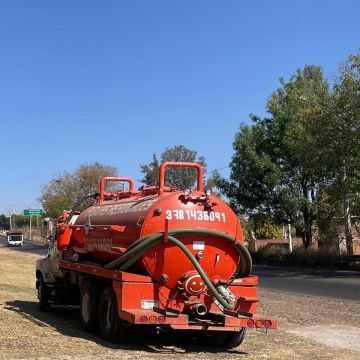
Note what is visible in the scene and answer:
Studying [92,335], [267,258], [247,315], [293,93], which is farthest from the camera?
[267,258]

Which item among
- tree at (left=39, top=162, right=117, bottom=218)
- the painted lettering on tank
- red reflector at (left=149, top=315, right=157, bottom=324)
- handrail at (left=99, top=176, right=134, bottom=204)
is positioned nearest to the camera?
red reflector at (left=149, top=315, right=157, bottom=324)

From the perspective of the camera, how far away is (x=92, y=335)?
10.1 meters

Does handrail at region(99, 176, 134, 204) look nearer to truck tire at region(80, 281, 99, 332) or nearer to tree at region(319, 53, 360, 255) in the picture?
truck tire at region(80, 281, 99, 332)

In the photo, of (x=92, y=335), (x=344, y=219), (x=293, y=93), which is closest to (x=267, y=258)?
(x=344, y=219)

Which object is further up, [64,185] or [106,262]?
[64,185]

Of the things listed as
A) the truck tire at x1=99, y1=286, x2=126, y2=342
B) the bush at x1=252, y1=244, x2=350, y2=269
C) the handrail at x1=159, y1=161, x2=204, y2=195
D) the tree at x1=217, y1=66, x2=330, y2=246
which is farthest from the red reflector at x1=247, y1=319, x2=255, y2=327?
the tree at x1=217, y1=66, x2=330, y2=246

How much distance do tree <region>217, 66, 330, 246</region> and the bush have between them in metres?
2.14

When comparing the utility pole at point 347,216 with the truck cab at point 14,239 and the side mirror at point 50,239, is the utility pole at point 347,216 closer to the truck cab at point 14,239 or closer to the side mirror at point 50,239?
the side mirror at point 50,239

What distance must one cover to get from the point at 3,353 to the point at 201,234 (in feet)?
10.9

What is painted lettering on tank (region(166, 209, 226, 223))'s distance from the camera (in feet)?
30.7

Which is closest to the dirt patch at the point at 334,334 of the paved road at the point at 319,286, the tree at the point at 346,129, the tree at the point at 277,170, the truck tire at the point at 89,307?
the truck tire at the point at 89,307

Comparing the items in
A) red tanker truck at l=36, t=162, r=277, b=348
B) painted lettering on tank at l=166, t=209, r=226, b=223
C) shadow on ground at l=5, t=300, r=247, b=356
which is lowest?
shadow on ground at l=5, t=300, r=247, b=356

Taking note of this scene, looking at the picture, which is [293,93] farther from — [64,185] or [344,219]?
[64,185]

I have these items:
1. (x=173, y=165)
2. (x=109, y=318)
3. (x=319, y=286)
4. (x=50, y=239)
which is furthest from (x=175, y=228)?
(x=319, y=286)
